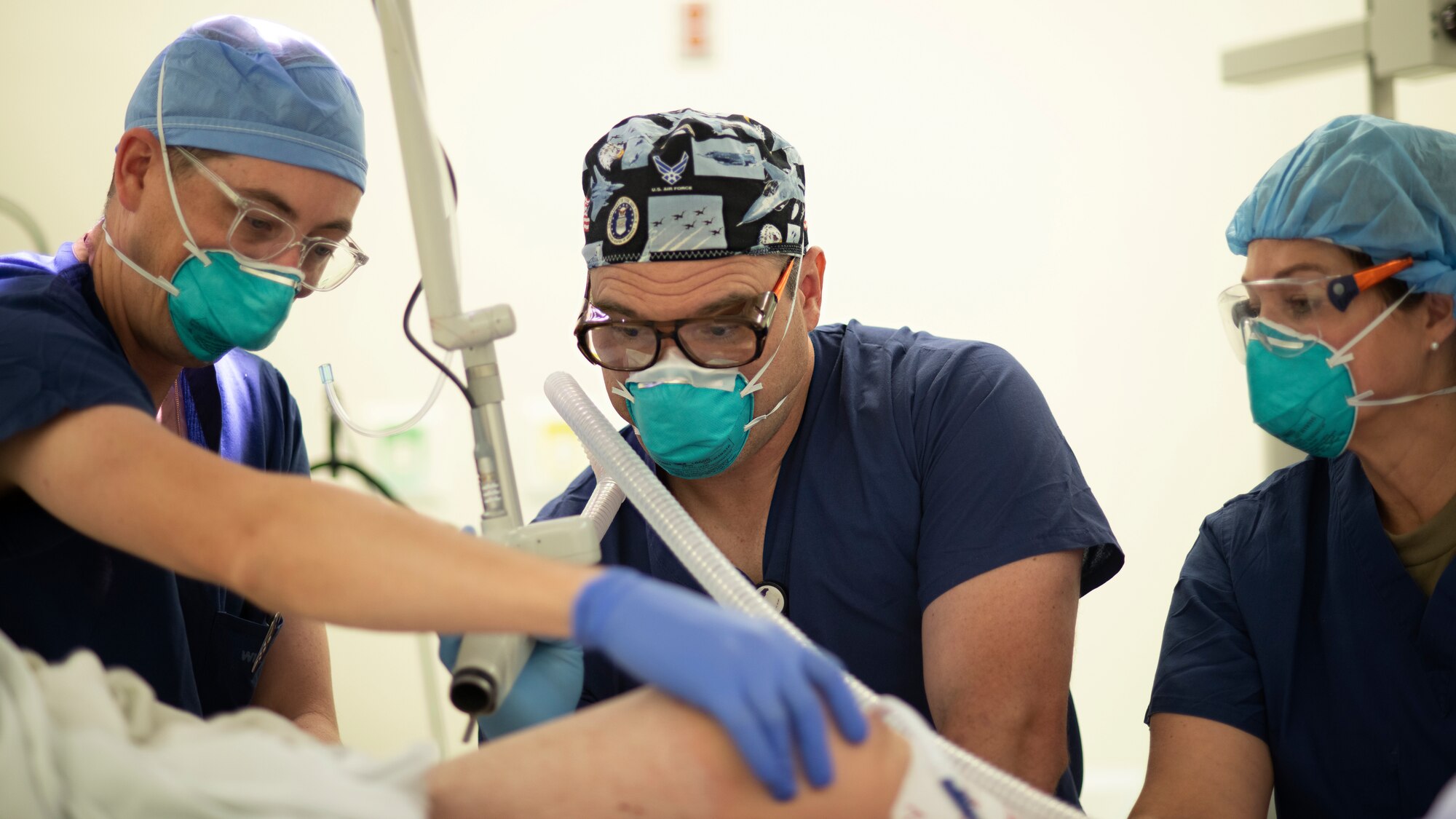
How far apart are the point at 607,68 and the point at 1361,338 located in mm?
2136

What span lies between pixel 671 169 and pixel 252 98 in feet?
1.77

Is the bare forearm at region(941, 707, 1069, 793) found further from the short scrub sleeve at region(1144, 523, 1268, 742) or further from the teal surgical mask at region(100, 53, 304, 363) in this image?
the teal surgical mask at region(100, 53, 304, 363)

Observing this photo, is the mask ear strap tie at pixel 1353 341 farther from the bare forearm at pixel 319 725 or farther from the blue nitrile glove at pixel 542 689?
the bare forearm at pixel 319 725

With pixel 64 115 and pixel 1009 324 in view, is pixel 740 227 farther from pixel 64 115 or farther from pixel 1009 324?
pixel 64 115

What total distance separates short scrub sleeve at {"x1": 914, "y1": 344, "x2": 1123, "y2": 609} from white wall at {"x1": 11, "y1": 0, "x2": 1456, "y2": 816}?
57.8 inches

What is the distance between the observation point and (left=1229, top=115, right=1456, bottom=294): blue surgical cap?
4.41 feet

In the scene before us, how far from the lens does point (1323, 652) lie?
136cm

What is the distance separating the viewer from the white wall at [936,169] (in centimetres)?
287

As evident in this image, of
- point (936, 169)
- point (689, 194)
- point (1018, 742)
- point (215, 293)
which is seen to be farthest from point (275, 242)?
point (936, 169)

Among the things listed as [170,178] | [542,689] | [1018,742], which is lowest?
[1018,742]

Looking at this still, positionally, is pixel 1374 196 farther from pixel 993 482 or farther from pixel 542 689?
pixel 542 689

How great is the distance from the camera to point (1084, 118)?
9.48 ft

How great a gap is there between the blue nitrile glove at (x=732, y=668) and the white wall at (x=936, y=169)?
7.27ft

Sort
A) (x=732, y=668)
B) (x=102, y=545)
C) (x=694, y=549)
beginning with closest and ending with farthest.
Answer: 1. (x=732, y=668)
2. (x=694, y=549)
3. (x=102, y=545)
